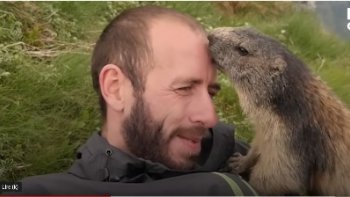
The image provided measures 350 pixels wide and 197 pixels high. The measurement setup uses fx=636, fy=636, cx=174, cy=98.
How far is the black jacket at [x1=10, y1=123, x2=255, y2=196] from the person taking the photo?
6.46ft

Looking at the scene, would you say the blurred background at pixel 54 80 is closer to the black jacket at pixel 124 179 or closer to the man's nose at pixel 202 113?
the black jacket at pixel 124 179

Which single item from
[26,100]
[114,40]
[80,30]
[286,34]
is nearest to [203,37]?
[114,40]

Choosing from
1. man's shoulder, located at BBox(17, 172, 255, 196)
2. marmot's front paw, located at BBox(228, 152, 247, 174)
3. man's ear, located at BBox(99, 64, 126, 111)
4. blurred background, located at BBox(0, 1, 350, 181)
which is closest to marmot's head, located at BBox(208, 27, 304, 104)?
marmot's front paw, located at BBox(228, 152, 247, 174)

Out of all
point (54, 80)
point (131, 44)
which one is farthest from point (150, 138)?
point (54, 80)

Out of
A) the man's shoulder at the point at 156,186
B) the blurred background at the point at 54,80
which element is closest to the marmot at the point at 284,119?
the man's shoulder at the point at 156,186

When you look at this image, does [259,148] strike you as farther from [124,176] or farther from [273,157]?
[124,176]

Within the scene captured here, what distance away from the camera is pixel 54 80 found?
3123 mm

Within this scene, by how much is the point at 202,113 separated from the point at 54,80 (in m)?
1.19

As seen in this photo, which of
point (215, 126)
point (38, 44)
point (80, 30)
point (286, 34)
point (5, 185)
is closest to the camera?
point (5, 185)

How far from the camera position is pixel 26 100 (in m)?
2.94

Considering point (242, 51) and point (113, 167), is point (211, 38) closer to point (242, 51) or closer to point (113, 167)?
point (242, 51)

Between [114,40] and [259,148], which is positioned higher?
[114,40]

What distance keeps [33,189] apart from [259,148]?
94 cm

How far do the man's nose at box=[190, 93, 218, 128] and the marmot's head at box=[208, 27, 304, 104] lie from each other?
1.11ft
